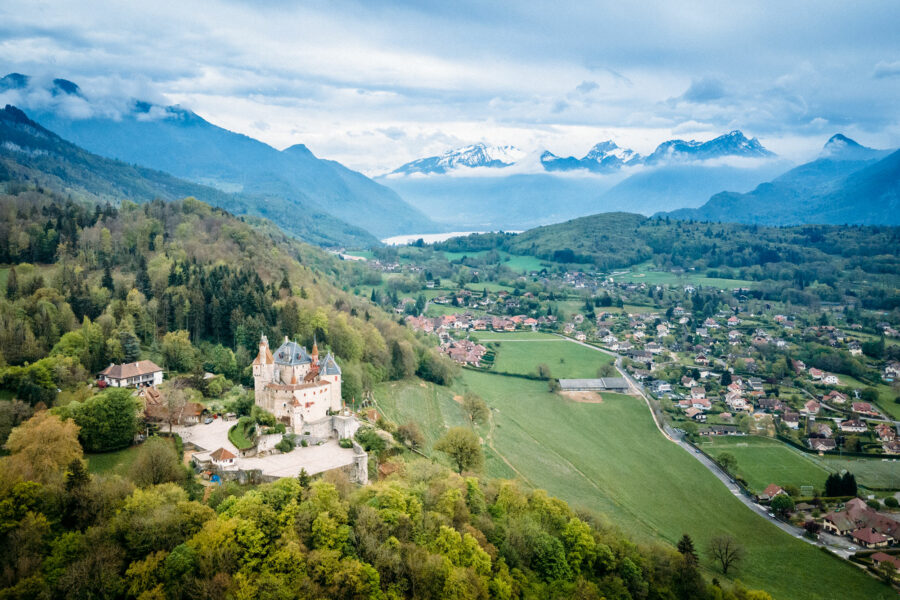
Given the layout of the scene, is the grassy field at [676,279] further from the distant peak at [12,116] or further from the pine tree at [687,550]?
the distant peak at [12,116]

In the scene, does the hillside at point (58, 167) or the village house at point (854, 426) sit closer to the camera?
the village house at point (854, 426)

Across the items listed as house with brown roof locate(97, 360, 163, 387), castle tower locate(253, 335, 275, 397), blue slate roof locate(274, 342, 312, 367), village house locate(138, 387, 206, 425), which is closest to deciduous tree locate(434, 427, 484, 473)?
blue slate roof locate(274, 342, 312, 367)

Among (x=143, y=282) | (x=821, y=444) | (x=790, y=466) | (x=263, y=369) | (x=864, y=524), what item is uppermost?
(x=143, y=282)

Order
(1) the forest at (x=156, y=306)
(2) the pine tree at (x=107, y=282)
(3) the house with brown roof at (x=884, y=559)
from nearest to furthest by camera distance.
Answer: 1. (3) the house with brown roof at (x=884, y=559)
2. (1) the forest at (x=156, y=306)
3. (2) the pine tree at (x=107, y=282)

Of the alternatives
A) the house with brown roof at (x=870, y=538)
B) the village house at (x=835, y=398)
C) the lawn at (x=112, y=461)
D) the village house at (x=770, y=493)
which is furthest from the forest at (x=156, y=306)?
the village house at (x=835, y=398)

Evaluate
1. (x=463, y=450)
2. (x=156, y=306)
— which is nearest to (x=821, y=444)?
(x=463, y=450)

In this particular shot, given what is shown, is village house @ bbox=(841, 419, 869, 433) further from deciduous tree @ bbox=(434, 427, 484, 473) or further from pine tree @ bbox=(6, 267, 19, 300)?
pine tree @ bbox=(6, 267, 19, 300)

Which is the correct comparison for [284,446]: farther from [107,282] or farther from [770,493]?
[770,493]
